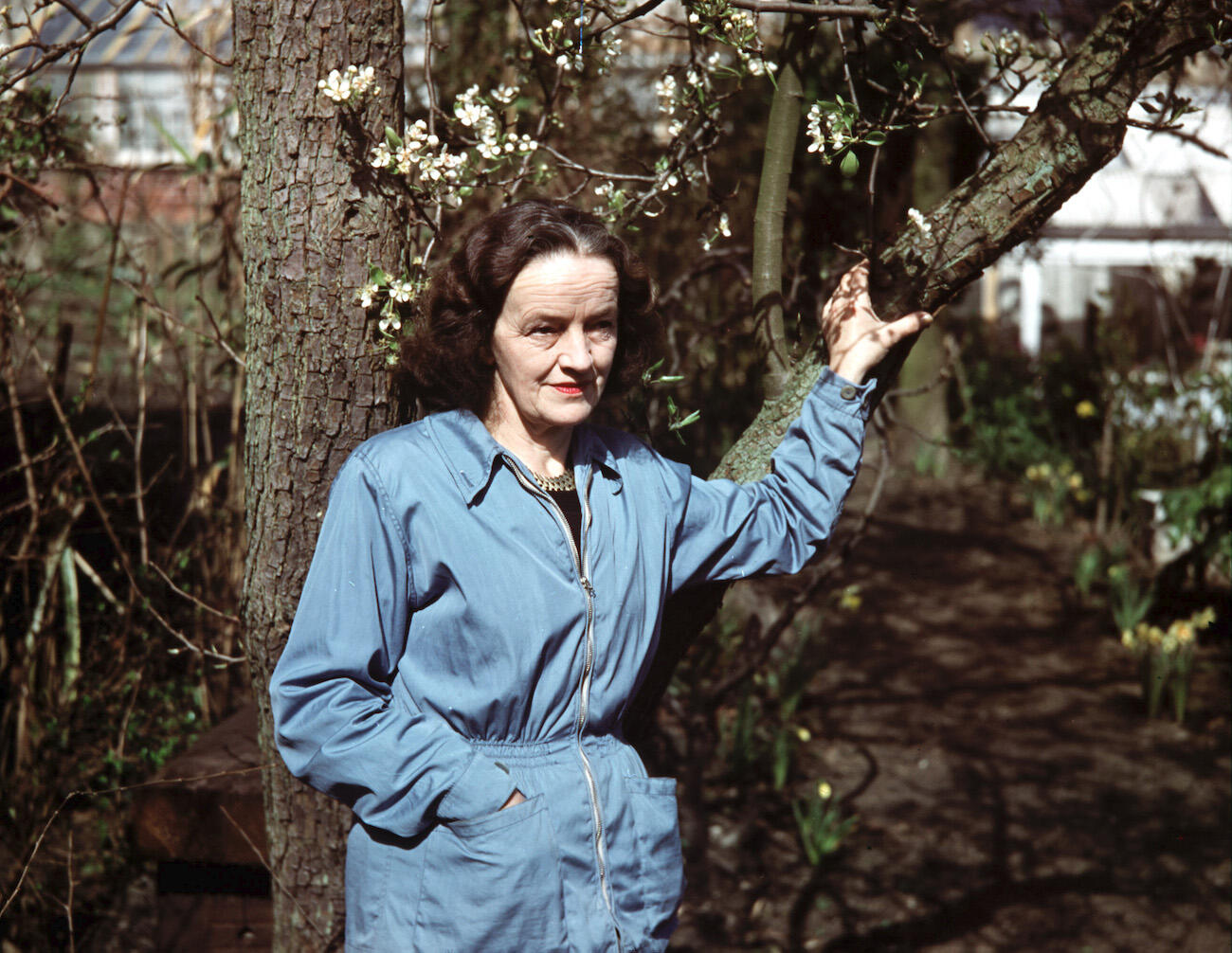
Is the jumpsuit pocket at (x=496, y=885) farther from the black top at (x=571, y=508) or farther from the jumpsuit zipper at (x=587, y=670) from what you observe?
the black top at (x=571, y=508)

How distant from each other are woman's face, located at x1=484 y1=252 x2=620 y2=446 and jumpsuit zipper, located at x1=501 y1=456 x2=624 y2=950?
126mm

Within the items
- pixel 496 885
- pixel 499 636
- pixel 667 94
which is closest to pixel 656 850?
pixel 496 885

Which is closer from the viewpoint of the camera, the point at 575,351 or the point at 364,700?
the point at 364,700

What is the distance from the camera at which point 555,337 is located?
192cm

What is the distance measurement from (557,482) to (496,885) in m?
0.66

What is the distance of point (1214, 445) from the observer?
6.07 metres

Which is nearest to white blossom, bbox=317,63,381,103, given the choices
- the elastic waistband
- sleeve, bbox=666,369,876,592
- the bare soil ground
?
sleeve, bbox=666,369,876,592

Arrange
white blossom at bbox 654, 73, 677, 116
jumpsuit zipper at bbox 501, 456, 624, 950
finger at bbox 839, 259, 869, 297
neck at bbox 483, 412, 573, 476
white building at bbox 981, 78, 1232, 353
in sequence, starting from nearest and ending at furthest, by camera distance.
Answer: jumpsuit zipper at bbox 501, 456, 624, 950 < neck at bbox 483, 412, 573, 476 < finger at bbox 839, 259, 869, 297 < white blossom at bbox 654, 73, 677, 116 < white building at bbox 981, 78, 1232, 353

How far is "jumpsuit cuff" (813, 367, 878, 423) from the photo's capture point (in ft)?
6.97

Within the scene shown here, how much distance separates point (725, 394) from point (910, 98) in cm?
225

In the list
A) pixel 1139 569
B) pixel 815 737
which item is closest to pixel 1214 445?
pixel 1139 569

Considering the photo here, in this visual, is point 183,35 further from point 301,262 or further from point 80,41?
point 301,262

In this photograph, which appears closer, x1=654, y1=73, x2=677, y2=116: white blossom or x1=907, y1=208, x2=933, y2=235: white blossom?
x1=907, y1=208, x2=933, y2=235: white blossom

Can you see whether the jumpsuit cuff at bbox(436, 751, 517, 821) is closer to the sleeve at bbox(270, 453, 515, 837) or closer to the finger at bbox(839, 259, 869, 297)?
the sleeve at bbox(270, 453, 515, 837)
